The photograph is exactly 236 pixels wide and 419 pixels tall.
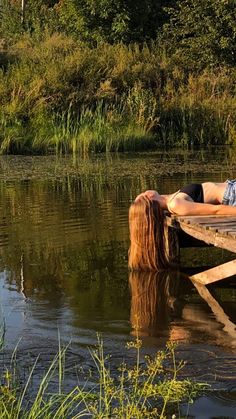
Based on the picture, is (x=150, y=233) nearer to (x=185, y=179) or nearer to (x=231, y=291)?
(x=231, y=291)

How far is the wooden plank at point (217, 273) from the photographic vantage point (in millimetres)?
6980

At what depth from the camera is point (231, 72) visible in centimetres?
2633

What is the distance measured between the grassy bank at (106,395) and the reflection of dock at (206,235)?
6.45 ft

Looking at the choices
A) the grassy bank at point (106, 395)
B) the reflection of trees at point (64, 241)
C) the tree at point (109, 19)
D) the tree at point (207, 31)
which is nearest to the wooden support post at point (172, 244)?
the reflection of trees at point (64, 241)

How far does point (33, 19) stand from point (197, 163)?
17.5 m

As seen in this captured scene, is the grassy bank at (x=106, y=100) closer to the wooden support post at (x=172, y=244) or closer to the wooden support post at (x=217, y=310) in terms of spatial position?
the wooden support post at (x=172, y=244)

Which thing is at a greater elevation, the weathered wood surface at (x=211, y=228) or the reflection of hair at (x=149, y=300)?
the weathered wood surface at (x=211, y=228)

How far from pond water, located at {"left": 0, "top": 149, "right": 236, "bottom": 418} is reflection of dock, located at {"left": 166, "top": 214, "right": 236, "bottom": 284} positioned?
0.60 feet

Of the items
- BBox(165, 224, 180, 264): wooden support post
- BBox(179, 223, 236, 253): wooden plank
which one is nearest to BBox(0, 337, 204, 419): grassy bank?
BBox(179, 223, 236, 253): wooden plank

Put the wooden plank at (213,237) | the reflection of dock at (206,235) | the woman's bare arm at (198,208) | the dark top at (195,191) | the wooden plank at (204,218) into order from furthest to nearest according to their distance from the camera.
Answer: the dark top at (195,191) → the woman's bare arm at (198,208) → the wooden plank at (204,218) → the reflection of dock at (206,235) → the wooden plank at (213,237)

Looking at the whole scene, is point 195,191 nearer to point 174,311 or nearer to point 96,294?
point 96,294

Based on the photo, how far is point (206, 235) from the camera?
7.25 metres

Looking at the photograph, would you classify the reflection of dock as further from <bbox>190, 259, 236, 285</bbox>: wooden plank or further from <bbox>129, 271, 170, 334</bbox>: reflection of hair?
<bbox>129, 271, 170, 334</bbox>: reflection of hair

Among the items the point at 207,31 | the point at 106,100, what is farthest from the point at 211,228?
the point at 207,31
